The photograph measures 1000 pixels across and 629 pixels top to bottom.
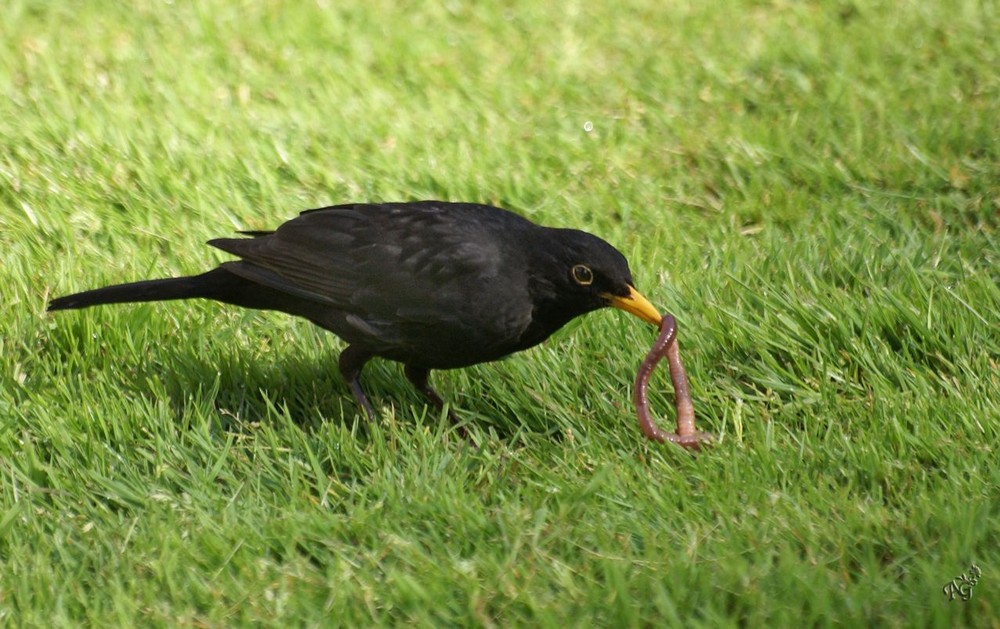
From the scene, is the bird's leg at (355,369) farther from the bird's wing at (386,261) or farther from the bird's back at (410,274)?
the bird's wing at (386,261)

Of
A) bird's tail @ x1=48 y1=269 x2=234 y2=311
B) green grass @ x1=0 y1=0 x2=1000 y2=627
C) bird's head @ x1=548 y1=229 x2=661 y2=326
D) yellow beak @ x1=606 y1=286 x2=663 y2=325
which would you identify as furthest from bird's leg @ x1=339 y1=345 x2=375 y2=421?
yellow beak @ x1=606 y1=286 x2=663 y2=325

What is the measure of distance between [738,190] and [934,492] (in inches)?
103

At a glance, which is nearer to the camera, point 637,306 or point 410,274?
point 637,306

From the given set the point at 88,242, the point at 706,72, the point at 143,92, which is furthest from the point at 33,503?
the point at 706,72

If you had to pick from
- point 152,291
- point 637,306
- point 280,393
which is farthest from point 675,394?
point 152,291

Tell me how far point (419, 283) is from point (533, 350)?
647 mm

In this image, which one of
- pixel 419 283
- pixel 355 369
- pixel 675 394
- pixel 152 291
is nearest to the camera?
pixel 675 394

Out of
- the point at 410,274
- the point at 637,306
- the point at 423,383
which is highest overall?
the point at 410,274

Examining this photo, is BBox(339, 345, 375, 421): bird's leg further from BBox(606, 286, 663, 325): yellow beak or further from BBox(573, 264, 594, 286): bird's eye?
BBox(606, 286, 663, 325): yellow beak

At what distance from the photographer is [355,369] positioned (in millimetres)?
4676

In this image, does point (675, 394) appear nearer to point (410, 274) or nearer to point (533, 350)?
point (533, 350)

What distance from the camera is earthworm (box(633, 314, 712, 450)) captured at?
13.8 feet

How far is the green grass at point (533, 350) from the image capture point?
11.8ft

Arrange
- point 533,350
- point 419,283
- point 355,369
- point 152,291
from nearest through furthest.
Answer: point 419,283 → point 152,291 → point 355,369 → point 533,350
